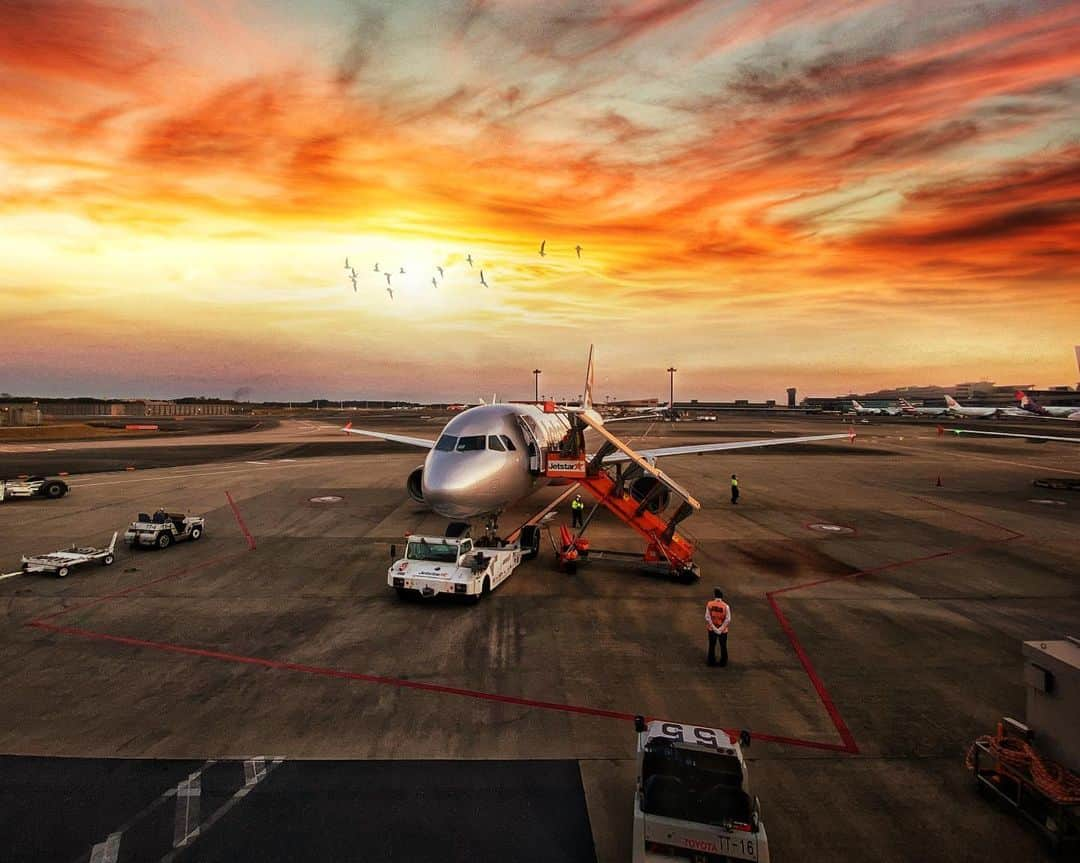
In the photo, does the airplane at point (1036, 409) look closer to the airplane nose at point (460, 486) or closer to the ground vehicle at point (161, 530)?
the airplane nose at point (460, 486)

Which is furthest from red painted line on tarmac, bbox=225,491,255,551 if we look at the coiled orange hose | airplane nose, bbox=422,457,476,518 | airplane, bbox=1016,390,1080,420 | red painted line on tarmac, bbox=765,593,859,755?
airplane, bbox=1016,390,1080,420

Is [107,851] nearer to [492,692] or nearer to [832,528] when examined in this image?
[492,692]

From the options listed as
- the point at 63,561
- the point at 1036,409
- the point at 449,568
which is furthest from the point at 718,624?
the point at 1036,409

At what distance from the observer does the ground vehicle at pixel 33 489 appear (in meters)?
33.6

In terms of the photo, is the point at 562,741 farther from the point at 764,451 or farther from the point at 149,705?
the point at 764,451

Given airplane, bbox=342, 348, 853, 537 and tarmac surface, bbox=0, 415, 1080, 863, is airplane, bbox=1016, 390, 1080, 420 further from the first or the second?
airplane, bbox=342, 348, 853, 537

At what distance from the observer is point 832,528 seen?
27.6 m

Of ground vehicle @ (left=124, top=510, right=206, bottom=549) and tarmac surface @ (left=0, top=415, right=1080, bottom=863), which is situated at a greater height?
ground vehicle @ (left=124, top=510, right=206, bottom=549)

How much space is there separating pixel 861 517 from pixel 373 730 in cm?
2773

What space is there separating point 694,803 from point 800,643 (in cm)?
872

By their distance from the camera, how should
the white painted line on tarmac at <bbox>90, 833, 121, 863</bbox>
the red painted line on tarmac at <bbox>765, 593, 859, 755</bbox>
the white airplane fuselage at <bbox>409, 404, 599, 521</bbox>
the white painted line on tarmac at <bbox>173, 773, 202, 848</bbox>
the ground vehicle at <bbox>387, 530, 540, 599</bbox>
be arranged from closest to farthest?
the white painted line on tarmac at <bbox>90, 833, 121, 863</bbox> → the white painted line on tarmac at <bbox>173, 773, 202, 848</bbox> → the red painted line on tarmac at <bbox>765, 593, 859, 755</bbox> → the ground vehicle at <bbox>387, 530, 540, 599</bbox> → the white airplane fuselage at <bbox>409, 404, 599, 521</bbox>

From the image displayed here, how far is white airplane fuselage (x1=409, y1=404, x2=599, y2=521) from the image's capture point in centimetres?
2056

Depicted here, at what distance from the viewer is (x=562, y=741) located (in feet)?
33.1

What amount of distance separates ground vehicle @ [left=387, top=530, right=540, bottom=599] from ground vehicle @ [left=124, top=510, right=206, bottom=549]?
38.3 ft
